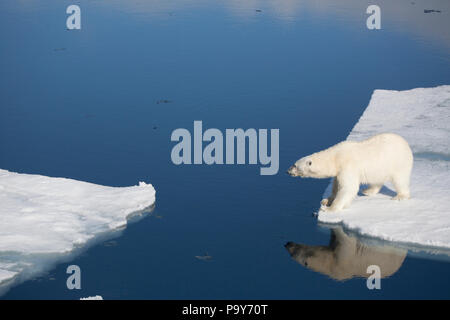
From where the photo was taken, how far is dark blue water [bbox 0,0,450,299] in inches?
261

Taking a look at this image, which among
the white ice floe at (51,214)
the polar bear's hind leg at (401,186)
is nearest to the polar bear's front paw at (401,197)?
the polar bear's hind leg at (401,186)

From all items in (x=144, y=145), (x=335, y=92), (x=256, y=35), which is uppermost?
(x=256, y=35)

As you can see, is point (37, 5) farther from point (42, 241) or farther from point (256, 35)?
point (42, 241)

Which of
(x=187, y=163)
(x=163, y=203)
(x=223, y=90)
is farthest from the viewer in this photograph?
(x=223, y=90)

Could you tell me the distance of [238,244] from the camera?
23.6ft

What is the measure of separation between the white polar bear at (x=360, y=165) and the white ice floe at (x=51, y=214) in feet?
6.40

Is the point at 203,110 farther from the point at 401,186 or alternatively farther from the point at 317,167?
the point at 401,186

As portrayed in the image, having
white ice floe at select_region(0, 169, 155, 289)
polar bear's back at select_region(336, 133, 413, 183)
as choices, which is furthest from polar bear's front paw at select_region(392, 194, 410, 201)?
white ice floe at select_region(0, 169, 155, 289)

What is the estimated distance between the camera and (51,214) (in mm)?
7578

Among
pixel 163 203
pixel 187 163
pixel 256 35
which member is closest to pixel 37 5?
pixel 256 35

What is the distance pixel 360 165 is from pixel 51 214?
3.33m

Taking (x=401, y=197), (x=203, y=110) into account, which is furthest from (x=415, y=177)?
(x=203, y=110)
